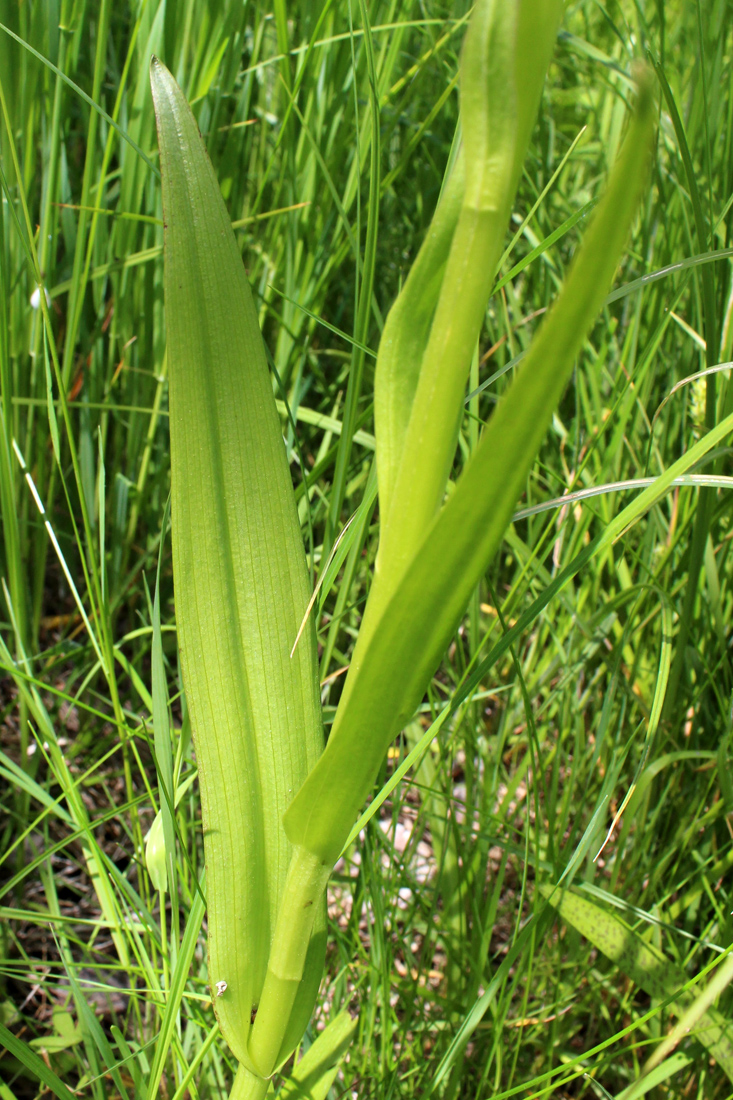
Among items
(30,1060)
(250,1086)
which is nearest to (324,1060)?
(250,1086)

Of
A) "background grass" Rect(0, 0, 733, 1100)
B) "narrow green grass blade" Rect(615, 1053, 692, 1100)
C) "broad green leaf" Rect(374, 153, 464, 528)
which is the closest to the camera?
"broad green leaf" Rect(374, 153, 464, 528)

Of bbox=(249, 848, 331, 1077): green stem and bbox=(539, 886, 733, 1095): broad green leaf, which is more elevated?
bbox=(249, 848, 331, 1077): green stem

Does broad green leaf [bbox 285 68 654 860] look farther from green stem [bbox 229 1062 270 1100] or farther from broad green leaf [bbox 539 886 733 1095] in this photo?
broad green leaf [bbox 539 886 733 1095]

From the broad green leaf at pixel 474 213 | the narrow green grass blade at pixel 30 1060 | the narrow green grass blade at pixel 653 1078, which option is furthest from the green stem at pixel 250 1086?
the broad green leaf at pixel 474 213

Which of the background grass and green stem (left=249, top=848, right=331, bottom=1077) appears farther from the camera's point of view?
the background grass

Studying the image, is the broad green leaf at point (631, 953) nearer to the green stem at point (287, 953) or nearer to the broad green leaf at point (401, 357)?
the green stem at point (287, 953)

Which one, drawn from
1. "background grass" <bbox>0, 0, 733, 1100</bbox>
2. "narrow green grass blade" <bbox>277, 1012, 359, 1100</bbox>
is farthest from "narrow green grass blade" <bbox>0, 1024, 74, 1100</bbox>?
"narrow green grass blade" <bbox>277, 1012, 359, 1100</bbox>

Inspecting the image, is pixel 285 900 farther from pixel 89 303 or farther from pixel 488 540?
pixel 89 303

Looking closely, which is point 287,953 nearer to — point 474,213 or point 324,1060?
point 324,1060

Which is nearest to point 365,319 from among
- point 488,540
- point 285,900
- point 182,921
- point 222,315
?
point 222,315

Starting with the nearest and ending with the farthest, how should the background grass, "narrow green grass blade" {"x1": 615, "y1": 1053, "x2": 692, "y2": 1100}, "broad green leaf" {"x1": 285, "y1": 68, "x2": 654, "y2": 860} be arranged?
"broad green leaf" {"x1": 285, "y1": 68, "x2": 654, "y2": 860} < "narrow green grass blade" {"x1": 615, "y1": 1053, "x2": 692, "y2": 1100} < the background grass
